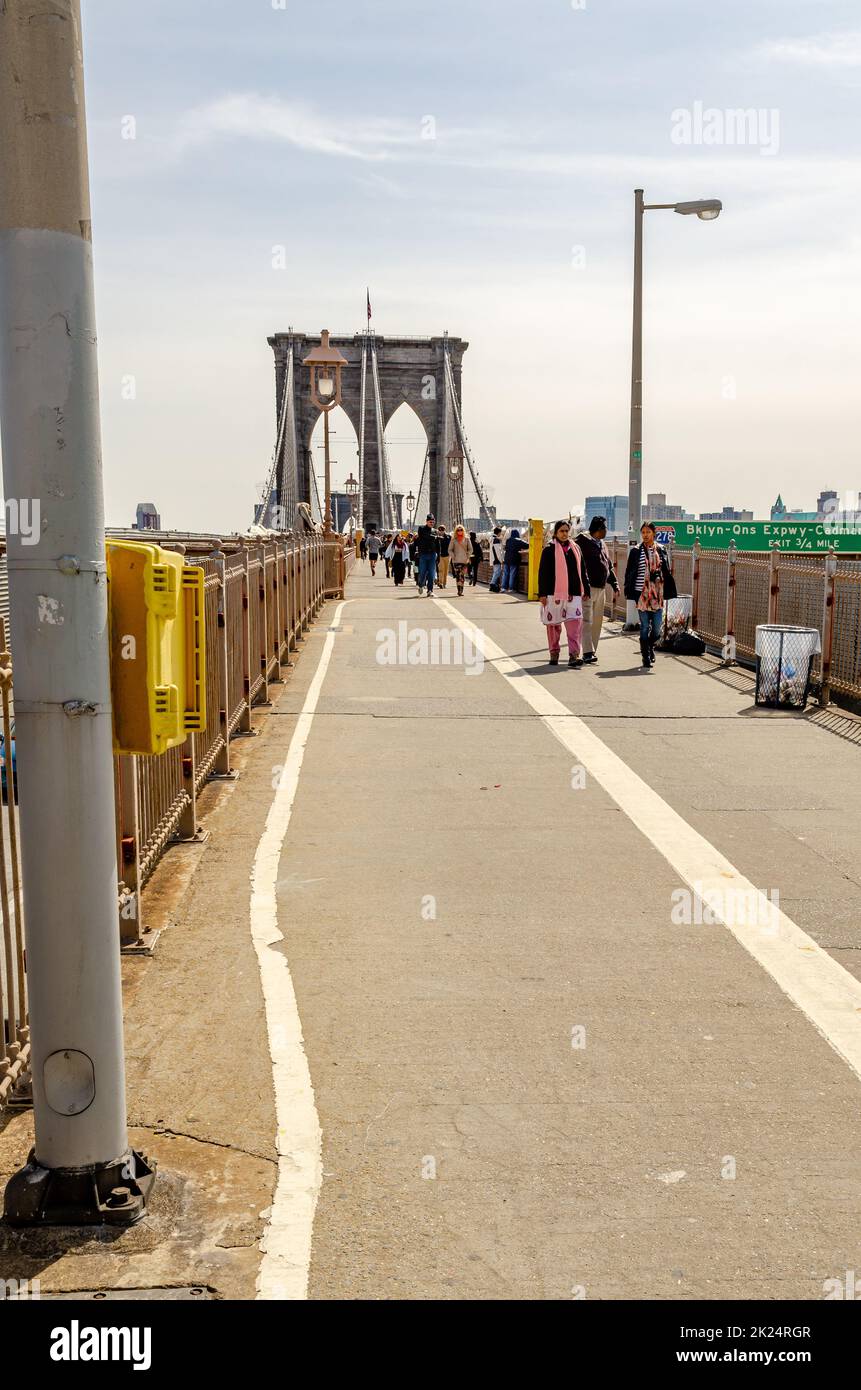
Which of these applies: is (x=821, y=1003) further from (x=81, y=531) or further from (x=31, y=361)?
(x=31, y=361)

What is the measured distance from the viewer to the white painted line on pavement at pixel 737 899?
511cm

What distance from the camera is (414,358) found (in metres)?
124

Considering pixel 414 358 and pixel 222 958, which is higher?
pixel 414 358

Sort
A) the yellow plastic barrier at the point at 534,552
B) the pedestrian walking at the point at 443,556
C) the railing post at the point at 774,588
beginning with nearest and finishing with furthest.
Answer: the railing post at the point at 774,588 < the yellow plastic barrier at the point at 534,552 < the pedestrian walking at the point at 443,556

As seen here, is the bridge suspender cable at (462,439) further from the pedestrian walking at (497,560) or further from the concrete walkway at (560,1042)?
the concrete walkway at (560,1042)

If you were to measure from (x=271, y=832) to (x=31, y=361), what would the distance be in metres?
4.93

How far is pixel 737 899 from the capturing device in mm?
6598

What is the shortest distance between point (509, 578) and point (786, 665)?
21.9 m

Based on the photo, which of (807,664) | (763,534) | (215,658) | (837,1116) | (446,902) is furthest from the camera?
(763,534)

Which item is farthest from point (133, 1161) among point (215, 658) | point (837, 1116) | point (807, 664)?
point (807, 664)

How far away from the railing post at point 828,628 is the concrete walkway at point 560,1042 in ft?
11.1

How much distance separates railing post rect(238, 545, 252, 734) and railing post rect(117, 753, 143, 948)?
5019mm

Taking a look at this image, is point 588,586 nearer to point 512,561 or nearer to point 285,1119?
point 285,1119

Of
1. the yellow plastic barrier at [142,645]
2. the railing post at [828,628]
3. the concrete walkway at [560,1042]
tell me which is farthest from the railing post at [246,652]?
the yellow plastic barrier at [142,645]
